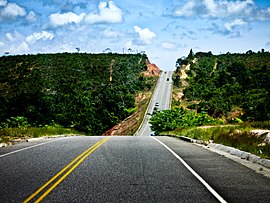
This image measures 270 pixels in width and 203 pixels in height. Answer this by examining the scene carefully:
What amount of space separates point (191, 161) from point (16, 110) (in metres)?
68.1

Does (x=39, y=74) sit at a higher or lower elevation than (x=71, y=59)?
lower

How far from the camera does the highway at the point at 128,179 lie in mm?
6836

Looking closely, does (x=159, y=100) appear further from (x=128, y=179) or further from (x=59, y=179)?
(x=59, y=179)

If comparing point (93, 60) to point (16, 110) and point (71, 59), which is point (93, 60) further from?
point (16, 110)

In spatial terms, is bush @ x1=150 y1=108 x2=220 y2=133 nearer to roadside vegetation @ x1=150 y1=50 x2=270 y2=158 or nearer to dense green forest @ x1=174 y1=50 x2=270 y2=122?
roadside vegetation @ x1=150 y1=50 x2=270 y2=158

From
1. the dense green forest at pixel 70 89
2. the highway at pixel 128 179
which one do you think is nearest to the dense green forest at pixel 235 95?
the dense green forest at pixel 70 89

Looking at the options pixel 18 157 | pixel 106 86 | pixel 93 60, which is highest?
pixel 93 60

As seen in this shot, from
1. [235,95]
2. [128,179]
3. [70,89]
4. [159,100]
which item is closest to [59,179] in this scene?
[128,179]

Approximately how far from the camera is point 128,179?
8.52m

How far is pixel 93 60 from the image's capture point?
13962 cm

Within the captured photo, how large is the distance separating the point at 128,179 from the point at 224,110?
65.7 meters

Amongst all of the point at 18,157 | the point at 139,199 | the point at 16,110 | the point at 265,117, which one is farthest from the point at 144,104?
the point at 139,199

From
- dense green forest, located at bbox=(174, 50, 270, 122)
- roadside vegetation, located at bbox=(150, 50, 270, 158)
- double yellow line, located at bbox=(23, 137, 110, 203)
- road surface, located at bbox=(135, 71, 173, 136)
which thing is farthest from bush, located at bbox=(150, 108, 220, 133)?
double yellow line, located at bbox=(23, 137, 110, 203)

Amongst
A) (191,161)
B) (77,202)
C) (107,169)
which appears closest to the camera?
(77,202)
